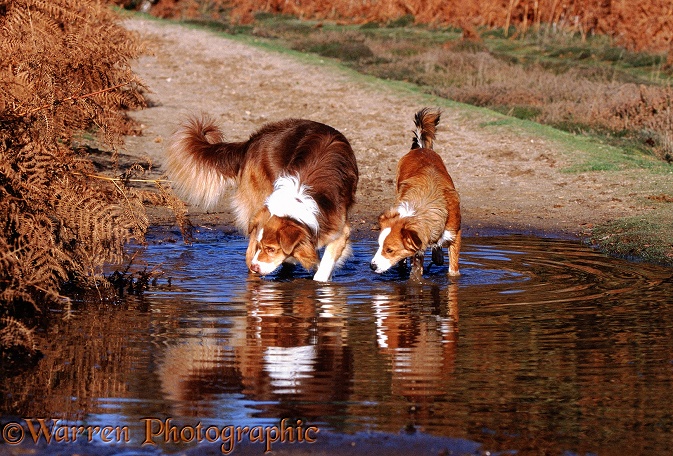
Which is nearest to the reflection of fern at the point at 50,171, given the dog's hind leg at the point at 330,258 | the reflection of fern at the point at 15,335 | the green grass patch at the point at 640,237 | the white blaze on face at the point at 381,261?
the reflection of fern at the point at 15,335

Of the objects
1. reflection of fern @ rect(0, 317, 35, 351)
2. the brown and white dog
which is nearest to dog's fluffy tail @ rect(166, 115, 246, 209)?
the brown and white dog

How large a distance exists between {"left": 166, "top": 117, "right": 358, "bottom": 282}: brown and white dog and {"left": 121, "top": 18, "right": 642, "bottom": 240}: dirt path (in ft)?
7.22

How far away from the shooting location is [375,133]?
56.2ft

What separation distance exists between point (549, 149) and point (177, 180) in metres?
7.56

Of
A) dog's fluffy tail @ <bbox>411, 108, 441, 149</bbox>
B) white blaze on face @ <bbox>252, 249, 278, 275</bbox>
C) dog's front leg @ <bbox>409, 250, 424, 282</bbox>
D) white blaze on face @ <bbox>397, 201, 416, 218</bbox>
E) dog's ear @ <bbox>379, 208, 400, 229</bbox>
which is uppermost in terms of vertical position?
dog's fluffy tail @ <bbox>411, 108, 441, 149</bbox>

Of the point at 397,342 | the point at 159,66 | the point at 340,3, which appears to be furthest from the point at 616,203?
the point at 340,3

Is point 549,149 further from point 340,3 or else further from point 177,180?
point 340,3

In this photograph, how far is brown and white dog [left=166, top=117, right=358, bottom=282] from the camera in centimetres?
891

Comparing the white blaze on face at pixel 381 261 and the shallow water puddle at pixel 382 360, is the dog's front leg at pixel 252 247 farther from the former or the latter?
the white blaze on face at pixel 381 261

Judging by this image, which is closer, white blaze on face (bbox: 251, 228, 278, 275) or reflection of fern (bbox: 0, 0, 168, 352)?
reflection of fern (bbox: 0, 0, 168, 352)

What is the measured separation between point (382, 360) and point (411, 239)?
309 cm

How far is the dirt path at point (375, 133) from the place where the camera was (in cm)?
1316

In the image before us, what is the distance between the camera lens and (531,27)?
102 feet

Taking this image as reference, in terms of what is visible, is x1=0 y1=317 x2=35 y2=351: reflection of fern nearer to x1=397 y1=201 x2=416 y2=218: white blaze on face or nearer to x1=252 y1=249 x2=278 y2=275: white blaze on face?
x1=252 y1=249 x2=278 y2=275: white blaze on face
